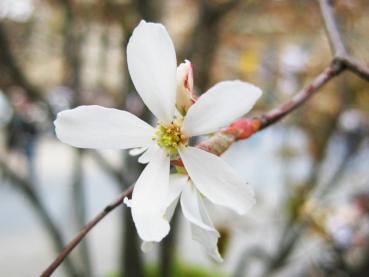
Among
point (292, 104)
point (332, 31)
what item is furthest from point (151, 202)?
point (332, 31)

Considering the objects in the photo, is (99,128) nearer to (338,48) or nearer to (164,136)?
(164,136)

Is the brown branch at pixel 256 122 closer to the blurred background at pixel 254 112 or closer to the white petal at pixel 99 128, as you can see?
the white petal at pixel 99 128

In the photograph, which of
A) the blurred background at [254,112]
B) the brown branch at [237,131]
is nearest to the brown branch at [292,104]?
the brown branch at [237,131]

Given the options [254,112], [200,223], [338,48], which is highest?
[254,112]

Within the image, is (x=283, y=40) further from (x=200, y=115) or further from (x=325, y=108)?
(x=200, y=115)

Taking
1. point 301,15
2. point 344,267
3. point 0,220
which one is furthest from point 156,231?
point 0,220

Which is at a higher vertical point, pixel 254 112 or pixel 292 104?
pixel 254 112
